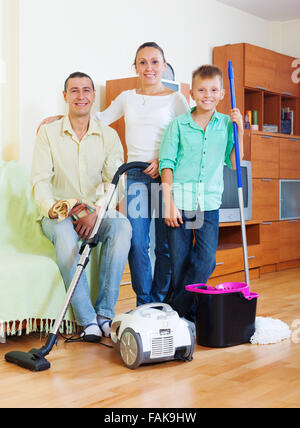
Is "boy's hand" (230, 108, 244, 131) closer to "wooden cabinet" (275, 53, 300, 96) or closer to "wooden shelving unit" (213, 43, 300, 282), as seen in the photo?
"wooden shelving unit" (213, 43, 300, 282)

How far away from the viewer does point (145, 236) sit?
2.84m

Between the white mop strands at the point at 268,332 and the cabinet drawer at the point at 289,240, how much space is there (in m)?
2.40

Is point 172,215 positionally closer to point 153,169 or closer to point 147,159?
point 153,169

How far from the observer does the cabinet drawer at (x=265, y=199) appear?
4855 mm

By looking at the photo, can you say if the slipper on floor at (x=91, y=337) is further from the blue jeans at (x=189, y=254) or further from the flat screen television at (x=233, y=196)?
the flat screen television at (x=233, y=196)

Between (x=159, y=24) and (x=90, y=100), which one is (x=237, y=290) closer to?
(x=90, y=100)

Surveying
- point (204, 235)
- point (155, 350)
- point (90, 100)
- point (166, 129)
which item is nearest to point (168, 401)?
point (155, 350)

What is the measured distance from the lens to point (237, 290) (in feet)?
8.30

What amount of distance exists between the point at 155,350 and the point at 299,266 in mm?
3406

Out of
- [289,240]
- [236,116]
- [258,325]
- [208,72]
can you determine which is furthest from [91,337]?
[289,240]

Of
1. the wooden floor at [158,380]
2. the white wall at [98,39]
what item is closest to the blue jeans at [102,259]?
the wooden floor at [158,380]

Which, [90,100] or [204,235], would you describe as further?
[90,100]

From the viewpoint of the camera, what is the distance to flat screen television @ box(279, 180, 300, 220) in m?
5.16

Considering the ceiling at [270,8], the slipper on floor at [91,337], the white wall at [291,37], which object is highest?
the ceiling at [270,8]
